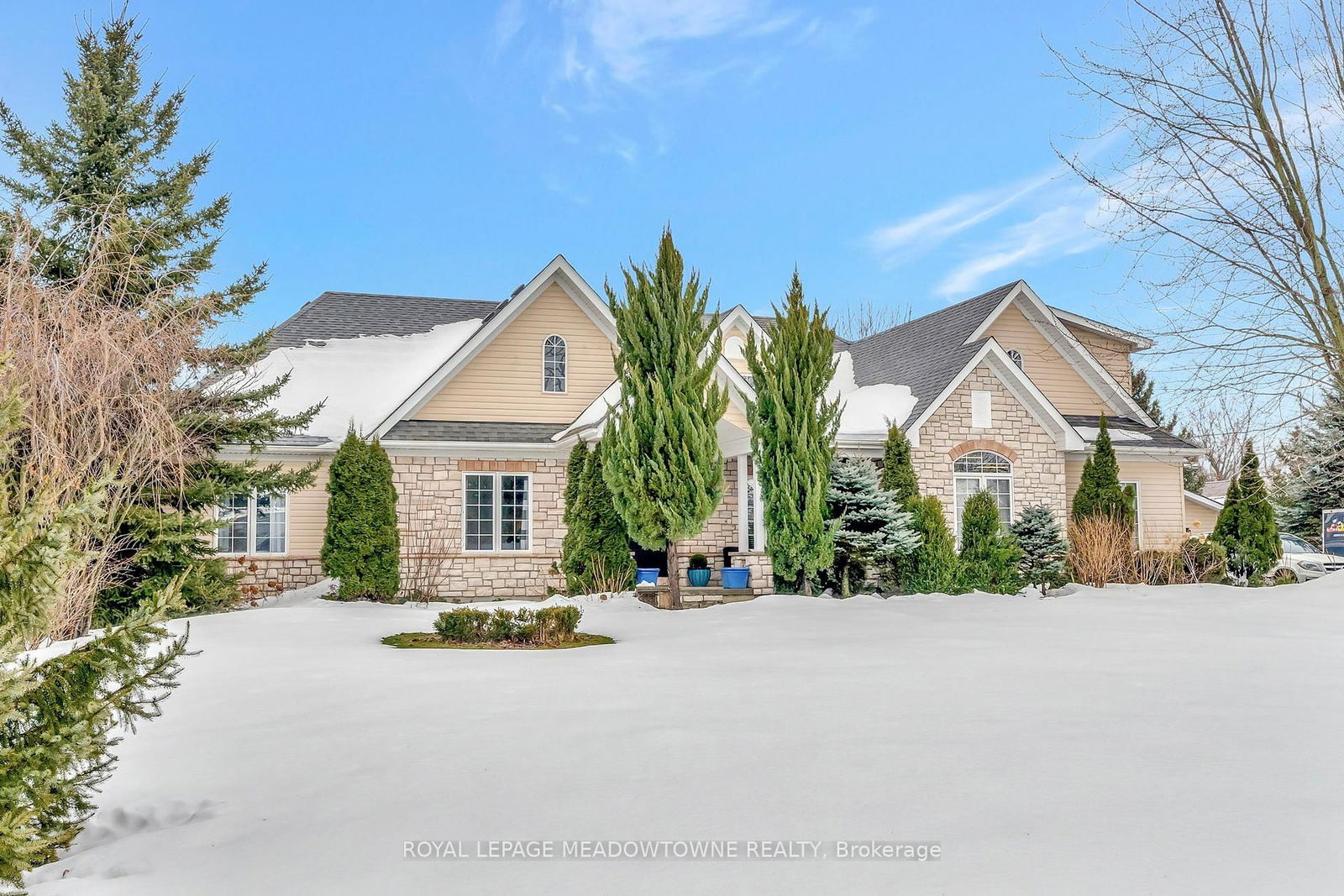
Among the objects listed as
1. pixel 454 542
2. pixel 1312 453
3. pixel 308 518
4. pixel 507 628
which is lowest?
pixel 507 628

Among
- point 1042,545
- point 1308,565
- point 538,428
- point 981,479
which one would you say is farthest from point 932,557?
point 1308,565

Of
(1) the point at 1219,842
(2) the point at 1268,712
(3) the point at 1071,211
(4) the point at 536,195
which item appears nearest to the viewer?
(1) the point at 1219,842

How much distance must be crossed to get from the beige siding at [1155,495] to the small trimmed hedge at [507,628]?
14.2 meters

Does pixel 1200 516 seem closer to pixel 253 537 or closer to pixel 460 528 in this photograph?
pixel 460 528

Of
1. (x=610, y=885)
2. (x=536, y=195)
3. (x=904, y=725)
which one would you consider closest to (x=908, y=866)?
(x=610, y=885)

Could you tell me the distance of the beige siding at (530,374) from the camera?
63.0 ft

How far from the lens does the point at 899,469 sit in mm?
18109

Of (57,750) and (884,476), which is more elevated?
(884,476)

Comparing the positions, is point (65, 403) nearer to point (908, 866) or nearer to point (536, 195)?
point (908, 866)

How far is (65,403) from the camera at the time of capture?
31.8ft

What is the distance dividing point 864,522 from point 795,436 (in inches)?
88.9

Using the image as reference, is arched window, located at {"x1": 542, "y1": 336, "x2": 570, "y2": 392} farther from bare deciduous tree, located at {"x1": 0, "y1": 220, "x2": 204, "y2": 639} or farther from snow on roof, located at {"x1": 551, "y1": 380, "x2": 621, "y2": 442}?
bare deciduous tree, located at {"x1": 0, "y1": 220, "x2": 204, "y2": 639}

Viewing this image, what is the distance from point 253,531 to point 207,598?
4.83 metres

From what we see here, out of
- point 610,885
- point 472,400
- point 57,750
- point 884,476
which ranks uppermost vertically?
point 472,400
